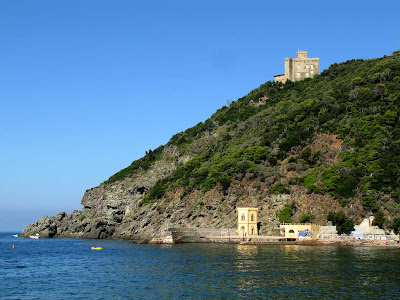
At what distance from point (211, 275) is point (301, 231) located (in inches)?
1729

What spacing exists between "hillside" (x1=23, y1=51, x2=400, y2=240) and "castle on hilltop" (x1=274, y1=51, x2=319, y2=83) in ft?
20.1

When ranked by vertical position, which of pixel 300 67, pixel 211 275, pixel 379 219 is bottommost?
pixel 211 275

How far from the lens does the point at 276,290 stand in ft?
141

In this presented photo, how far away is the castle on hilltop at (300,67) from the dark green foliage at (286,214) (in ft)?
250

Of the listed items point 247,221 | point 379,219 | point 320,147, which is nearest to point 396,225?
point 379,219

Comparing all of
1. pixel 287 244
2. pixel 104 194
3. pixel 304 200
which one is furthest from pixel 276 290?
pixel 104 194

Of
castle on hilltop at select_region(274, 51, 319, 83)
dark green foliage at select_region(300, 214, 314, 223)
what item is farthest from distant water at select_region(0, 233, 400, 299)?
castle on hilltop at select_region(274, 51, 319, 83)

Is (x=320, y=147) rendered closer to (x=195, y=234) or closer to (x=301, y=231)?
(x=301, y=231)

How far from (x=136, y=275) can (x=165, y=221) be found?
56.8 m

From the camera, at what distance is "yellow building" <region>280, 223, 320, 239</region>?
91438mm

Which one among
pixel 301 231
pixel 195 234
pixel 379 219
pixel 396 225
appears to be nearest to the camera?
pixel 396 225

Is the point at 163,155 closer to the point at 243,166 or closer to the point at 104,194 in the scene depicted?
the point at 104,194

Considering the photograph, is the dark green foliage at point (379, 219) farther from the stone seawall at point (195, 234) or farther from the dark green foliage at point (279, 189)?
the stone seawall at point (195, 234)

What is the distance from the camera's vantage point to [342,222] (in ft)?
294
